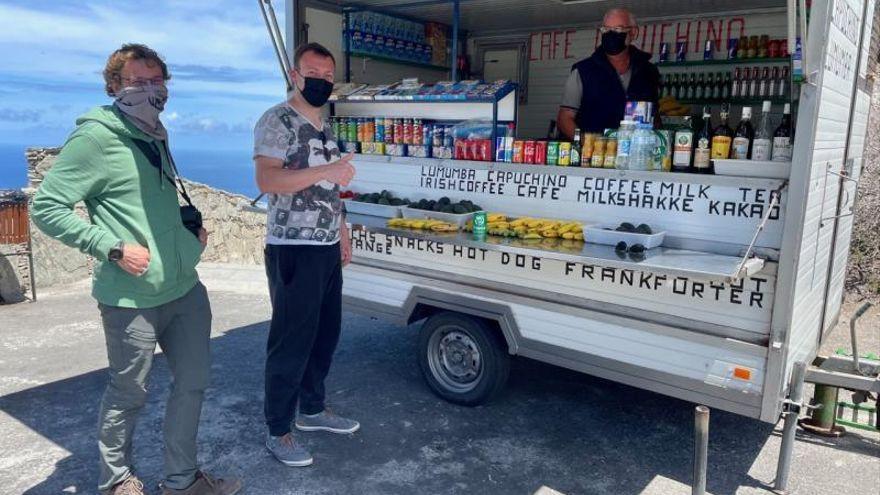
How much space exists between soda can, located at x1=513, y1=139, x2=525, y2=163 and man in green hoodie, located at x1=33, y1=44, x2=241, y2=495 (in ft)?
6.65

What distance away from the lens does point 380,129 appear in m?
4.93

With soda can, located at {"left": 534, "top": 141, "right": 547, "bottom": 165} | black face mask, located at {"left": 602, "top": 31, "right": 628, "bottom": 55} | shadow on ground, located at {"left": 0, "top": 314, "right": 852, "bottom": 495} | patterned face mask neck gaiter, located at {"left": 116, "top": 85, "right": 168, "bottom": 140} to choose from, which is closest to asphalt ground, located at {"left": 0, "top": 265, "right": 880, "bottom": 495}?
shadow on ground, located at {"left": 0, "top": 314, "right": 852, "bottom": 495}

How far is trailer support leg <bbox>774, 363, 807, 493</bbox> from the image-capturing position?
3.20 metres

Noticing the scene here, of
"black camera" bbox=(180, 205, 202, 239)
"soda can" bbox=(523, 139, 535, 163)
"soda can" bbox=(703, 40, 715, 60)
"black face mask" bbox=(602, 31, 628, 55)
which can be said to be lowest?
"black camera" bbox=(180, 205, 202, 239)

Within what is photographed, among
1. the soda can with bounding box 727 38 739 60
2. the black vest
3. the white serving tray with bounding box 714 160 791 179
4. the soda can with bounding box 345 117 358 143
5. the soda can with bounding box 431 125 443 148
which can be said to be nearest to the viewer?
the white serving tray with bounding box 714 160 791 179

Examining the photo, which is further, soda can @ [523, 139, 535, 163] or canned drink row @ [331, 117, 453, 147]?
canned drink row @ [331, 117, 453, 147]

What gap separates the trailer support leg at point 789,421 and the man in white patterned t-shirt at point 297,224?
7.82 ft

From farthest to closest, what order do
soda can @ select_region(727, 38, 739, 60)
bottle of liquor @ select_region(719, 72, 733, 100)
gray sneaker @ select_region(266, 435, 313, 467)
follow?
bottle of liquor @ select_region(719, 72, 733, 100) → soda can @ select_region(727, 38, 739, 60) → gray sneaker @ select_region(266, 435, 313, 467)

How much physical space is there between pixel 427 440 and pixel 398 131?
2.21 meters

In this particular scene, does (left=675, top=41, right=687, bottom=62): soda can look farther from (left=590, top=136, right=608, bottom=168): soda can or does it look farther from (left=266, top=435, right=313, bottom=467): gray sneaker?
(left=266, top=435, right=313, bottom=467): gray sneaker

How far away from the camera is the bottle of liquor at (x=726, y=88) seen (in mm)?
6316

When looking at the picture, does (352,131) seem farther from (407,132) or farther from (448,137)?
(448,137)

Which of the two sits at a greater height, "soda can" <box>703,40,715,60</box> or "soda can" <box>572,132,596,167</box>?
"soda can" <box>703,40,715,60</box>

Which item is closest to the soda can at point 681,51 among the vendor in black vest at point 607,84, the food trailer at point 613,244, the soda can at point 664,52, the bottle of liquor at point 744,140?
the soda can at point 664,52
